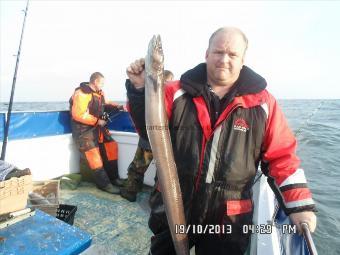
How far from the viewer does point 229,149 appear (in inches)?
93.6

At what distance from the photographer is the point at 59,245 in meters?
2.14

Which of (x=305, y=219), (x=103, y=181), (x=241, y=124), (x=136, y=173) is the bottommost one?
(x=103, y=181)

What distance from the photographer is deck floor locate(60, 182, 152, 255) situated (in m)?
4.31

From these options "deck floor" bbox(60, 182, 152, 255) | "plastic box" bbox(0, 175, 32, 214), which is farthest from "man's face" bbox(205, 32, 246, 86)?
"deck floor" bbox(60, 182, 152, 255)

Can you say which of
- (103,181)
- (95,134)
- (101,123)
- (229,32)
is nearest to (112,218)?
(103,181)

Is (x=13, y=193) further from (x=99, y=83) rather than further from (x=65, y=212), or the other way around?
(x=99, y=83)

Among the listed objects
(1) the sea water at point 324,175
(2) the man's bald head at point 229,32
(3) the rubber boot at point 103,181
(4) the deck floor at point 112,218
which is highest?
(2) the man's bald head at point 229,32

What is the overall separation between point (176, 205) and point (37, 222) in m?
1.21

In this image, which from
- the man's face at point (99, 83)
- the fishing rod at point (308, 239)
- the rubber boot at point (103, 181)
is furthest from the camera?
the man's face at point (99, 83)

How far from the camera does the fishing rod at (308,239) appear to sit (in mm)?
1967

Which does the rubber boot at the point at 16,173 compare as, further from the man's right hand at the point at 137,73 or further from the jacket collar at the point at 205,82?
the jacket collar at the point at 205,82

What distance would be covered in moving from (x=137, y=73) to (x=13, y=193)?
5.03 feet

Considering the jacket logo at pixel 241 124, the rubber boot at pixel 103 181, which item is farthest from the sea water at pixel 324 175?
the jacket logo at pixel 241 124

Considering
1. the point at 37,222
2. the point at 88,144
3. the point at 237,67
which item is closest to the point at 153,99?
the point at 237,67
